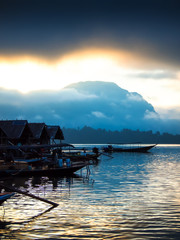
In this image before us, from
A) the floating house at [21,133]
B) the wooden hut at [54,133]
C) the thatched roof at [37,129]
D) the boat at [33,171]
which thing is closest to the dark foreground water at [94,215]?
the boat at [33,171]

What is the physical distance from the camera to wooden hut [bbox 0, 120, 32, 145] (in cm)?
5162

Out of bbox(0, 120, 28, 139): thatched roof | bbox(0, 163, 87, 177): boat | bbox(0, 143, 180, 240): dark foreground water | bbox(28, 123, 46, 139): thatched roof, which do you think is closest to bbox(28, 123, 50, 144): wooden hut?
bbox(28, 123, 46, 139): thatched roof

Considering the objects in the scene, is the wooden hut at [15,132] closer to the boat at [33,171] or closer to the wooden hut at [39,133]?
the wooden hut at [39,133]

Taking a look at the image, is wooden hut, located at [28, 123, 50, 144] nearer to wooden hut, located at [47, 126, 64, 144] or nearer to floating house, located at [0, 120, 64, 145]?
floating house, located at [0, 120, 64, 145]

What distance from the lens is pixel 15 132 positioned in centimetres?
5244

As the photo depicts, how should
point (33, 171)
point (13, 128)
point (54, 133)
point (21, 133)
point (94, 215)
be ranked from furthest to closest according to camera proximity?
point (54, 133), point (13, 128), point (21, 133), point (33, 171), point (94, 215)

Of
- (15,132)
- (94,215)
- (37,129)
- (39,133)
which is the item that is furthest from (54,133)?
(94,215)

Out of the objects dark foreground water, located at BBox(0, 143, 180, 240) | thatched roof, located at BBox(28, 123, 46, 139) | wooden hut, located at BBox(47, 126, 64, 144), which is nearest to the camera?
dark foreground water, located at BBox(0, 143, 180, 240)

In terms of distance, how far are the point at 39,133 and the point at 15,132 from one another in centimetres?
688

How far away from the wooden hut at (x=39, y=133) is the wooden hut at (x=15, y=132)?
1.64 metres

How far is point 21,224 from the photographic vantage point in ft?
53.4

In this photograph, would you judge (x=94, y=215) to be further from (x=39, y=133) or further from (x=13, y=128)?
(x=39, y=133)

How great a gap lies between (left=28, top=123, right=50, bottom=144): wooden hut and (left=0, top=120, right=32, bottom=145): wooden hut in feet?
5.39

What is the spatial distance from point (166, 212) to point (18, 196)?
34.7ft
